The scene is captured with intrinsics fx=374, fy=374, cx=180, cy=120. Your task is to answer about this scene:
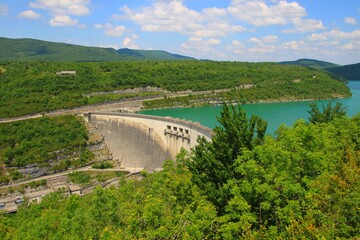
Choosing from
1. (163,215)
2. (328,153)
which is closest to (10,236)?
(163,215)

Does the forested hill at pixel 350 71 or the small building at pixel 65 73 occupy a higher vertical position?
the forested hill at pixel 350 71

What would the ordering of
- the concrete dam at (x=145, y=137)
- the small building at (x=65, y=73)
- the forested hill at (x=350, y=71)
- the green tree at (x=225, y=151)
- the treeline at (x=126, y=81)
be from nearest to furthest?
the green tree at (x=225, y=151), the concrete dam at (x=145, y=137), the treeline at (x=126, y=81), the small building at (x=65, y=73), the forested hill at (x=350, y=71)

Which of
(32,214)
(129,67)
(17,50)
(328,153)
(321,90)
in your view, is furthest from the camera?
(17,50)

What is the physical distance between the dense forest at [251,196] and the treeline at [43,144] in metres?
25.8

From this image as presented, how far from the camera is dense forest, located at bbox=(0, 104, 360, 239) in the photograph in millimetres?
7078

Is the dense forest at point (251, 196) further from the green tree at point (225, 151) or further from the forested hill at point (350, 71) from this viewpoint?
the forested hill at point (350, 71)

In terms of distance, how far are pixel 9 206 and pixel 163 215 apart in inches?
1003

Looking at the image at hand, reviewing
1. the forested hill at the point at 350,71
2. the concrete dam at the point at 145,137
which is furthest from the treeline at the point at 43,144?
the forested hill at the point at 350,71

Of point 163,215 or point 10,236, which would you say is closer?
point 163,215

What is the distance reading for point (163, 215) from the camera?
344 inches

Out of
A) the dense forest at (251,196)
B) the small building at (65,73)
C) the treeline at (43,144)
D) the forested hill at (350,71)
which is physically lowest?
the treeline at (43,144)

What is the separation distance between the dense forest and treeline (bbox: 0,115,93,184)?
84.7 feet

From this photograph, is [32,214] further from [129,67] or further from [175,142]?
[129,67]

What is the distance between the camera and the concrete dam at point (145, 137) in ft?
93.9
